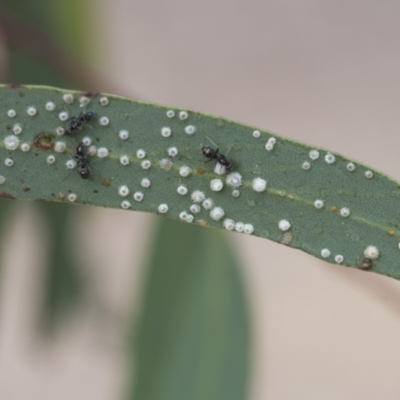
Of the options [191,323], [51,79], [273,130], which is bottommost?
[191,323]

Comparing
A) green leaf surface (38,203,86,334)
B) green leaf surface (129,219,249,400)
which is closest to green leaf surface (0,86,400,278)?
green leaf surface (129,219,249,400)

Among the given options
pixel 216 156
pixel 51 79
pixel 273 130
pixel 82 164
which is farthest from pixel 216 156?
pixel 273 130

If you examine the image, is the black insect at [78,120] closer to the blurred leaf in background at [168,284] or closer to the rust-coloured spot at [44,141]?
the rust-coloured spot at [44,141]

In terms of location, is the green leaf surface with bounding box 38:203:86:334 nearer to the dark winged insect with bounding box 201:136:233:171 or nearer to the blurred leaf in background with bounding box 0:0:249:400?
the blurred leaf in background with bounding box 0:0:249:400

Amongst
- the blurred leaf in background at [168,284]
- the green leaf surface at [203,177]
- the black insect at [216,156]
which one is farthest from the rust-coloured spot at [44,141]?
the blurred leaf in background at [168,284]

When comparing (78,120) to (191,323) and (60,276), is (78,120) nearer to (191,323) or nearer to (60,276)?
(191,323)

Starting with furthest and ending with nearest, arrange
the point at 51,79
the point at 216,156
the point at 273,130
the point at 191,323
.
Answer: the point at 273,130
the point at 51,79
the point at 191,323
the point at 216,156

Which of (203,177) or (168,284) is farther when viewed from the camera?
(168,284)
